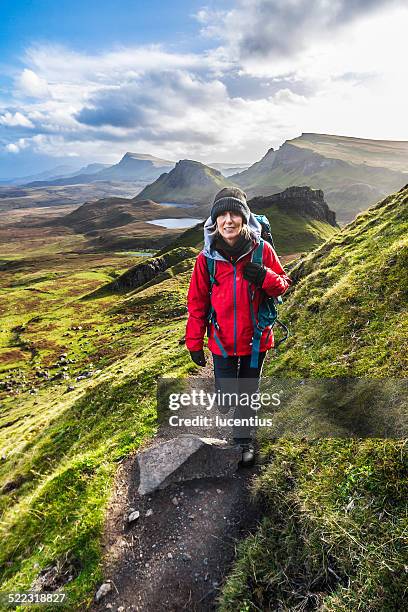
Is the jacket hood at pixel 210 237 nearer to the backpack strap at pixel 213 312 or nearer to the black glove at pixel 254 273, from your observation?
the backpack strap at pixel 213 312

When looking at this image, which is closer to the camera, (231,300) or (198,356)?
(231,300)

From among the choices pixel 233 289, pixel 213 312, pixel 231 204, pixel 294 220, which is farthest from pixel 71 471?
pixel 294 220

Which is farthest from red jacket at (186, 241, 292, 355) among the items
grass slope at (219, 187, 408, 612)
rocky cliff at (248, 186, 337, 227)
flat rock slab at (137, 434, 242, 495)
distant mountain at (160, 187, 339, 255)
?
rocky cliff at (248, 186, 337, 227)

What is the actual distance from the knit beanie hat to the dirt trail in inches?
204

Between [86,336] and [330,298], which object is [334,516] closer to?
[330,298]

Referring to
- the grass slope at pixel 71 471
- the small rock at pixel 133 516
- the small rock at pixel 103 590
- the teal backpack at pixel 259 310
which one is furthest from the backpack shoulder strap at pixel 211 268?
the small rock at pixel 103 590

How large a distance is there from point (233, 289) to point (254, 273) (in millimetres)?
546

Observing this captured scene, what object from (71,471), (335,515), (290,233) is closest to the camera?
(335,515)

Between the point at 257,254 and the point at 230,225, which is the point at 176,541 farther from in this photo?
Answer: the point at 230,225

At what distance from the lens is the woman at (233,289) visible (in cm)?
644

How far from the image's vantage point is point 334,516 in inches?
188

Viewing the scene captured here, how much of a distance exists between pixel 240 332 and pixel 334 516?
335 centimetres

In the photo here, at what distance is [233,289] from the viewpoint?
6629 millimetres

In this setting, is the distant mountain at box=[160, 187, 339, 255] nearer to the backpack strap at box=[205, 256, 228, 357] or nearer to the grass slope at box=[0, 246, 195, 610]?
the grass slope at box=[0, 246, 195, 610]
